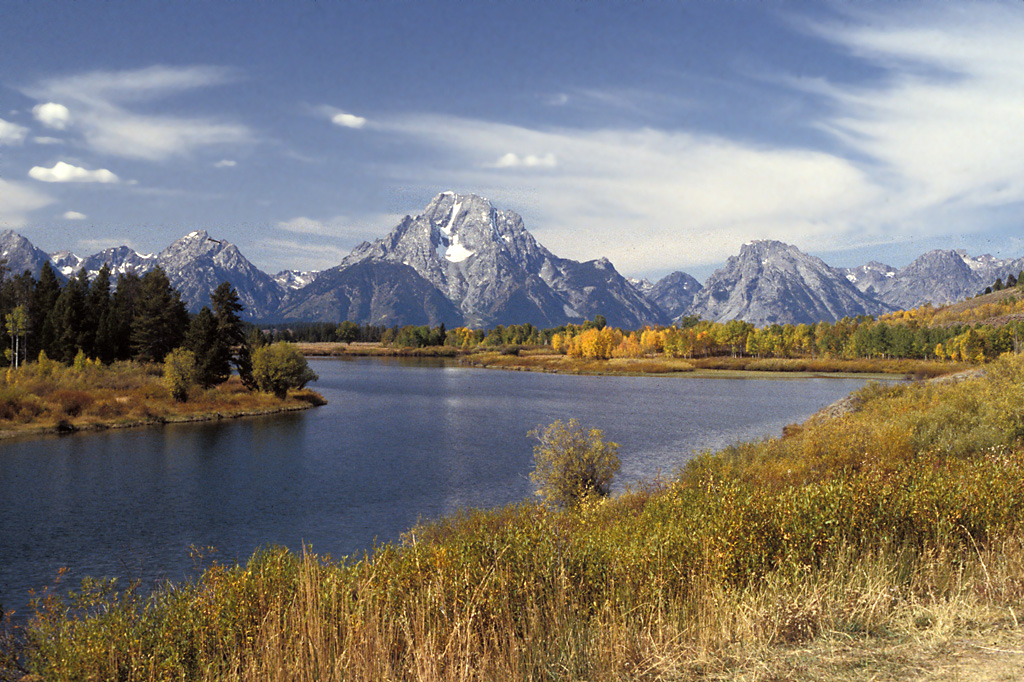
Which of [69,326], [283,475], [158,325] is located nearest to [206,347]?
[158,325]

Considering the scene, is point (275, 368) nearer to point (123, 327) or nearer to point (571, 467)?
point (123, 327)

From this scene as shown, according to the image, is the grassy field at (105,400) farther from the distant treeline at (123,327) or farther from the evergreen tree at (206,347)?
the distant treeline at (123,327)

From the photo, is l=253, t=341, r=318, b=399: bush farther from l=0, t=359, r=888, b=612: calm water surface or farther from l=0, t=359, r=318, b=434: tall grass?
l=0, t=359, r=888, b=612: calm water surface

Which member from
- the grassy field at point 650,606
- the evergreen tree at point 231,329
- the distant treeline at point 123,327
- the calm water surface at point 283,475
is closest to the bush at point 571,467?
the calm water surface at point 283,475

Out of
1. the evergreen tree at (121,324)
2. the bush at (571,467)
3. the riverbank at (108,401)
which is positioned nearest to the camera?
the bush at (571,467)

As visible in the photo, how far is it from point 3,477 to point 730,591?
4466cm

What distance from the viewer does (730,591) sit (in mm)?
9398

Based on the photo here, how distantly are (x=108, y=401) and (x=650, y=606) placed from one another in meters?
68.5

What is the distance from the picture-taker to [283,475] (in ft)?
133

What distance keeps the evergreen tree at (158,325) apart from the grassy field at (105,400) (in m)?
5.35

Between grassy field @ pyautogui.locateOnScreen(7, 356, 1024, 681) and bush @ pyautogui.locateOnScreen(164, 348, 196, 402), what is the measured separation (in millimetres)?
62382

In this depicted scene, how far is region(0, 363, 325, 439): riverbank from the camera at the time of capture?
56.1 meters

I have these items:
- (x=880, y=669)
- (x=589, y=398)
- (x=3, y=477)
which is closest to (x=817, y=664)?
(x=880, y=669)

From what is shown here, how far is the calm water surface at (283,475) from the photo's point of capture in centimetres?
2620
